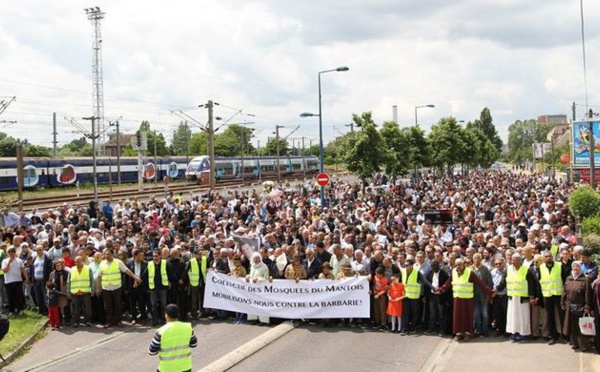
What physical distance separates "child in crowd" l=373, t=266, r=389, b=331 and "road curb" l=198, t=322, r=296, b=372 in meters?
1.69

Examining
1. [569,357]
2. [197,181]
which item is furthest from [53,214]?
[197,181]

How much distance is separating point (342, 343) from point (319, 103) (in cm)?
2049

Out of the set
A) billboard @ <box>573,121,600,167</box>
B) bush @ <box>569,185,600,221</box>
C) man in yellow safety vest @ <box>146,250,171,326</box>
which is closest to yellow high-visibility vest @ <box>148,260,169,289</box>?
man in yellow safety vest @ <box>146,250,171,326</box>

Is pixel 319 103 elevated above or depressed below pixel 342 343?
above

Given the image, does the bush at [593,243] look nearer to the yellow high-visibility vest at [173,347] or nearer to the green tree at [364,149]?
the yellow high-visibility vest at [173,347]

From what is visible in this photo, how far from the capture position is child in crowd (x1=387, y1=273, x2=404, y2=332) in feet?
40.6

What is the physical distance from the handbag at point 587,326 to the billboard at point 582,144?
45.1 metres

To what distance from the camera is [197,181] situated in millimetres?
66562

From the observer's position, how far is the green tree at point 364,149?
121 feet

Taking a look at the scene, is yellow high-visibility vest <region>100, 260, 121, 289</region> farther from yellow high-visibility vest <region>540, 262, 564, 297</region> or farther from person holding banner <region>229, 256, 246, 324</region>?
yellow high-visibility vest <region>540, 262, 564, 297</region>

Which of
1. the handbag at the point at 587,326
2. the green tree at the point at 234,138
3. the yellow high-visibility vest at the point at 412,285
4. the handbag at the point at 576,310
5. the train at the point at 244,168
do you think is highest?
the green tree at the point at 234,138

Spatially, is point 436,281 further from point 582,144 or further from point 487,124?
point 487,124

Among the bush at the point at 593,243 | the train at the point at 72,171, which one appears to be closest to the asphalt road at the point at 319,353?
the bush at the point at 593,243

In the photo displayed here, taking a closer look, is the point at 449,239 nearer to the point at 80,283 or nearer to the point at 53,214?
the point at 80,283
